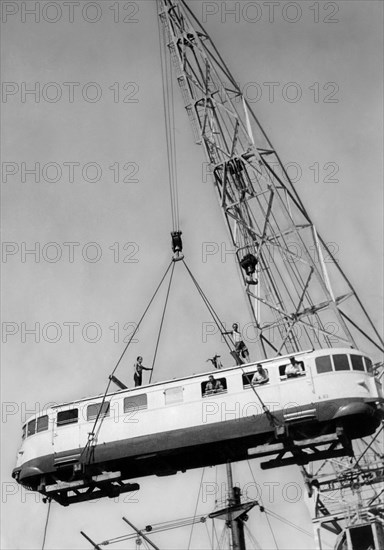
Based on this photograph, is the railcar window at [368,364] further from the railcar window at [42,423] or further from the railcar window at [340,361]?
the railcar window at [42,423]

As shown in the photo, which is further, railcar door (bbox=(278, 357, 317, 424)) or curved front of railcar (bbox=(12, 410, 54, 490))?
curved front of railcar (bbox=(12, 410, 54, 490))

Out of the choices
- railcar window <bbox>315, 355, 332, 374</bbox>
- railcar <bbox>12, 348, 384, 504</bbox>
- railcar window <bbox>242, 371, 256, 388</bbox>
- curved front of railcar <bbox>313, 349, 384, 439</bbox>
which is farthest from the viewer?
railcar window <bbox>242, 371, 256, 388</bbox>

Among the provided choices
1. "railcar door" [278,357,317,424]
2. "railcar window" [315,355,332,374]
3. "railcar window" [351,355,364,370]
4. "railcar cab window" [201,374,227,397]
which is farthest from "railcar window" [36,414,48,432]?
"railcar window" [351,355,364,370]

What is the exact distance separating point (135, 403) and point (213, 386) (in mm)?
3231

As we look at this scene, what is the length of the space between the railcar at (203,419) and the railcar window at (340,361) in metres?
0.04

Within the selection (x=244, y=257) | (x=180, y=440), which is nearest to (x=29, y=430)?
(x=180, y=440)

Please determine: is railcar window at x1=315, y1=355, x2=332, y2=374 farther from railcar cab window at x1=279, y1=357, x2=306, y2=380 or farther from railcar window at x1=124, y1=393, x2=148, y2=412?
railcar window at x1=124, y1=393, x2=148, y2=412

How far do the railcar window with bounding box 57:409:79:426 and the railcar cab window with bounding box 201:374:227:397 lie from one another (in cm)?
544

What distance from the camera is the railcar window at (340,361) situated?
88.9 ft

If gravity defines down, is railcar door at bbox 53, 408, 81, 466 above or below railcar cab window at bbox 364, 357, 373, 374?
below

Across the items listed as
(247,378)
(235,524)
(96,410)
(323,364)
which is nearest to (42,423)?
(96,410)

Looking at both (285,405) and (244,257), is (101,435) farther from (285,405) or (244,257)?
(244,257)

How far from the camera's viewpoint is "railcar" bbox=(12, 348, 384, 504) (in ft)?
88.0

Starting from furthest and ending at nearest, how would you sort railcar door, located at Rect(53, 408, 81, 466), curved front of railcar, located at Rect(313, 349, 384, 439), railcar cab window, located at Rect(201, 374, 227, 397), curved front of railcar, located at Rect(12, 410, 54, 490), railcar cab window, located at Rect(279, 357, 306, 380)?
1. curved front of railcar, located at Rect(12, 410, 54, 490)
2. railcar door, located at Rect(53, 408, 81, 466)
3. railcar cab window, located at Rect(201, 374, 227, 397)
4. railcar cab window, located at Rect(279, 357, 306, 380)
5. curved front of railcar, located at Rect(313, 349, 384, 439)
